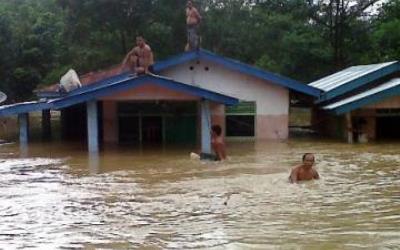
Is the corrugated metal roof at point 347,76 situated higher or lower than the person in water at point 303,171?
higher

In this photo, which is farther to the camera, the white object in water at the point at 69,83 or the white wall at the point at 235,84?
the white wall at the point at 235,84

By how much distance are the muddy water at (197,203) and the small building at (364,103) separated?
4.09 meters

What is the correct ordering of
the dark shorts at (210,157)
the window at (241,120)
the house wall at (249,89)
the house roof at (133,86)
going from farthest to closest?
1. the window at (241,120)
2. the house wall at (249,89)
3. the house roof at (133,86)
4. the dark shorts at (210,157)

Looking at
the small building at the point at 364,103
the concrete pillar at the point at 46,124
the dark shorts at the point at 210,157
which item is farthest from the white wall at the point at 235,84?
the dark shorts at the point at 210,157

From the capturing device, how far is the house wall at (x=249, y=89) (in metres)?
28.3

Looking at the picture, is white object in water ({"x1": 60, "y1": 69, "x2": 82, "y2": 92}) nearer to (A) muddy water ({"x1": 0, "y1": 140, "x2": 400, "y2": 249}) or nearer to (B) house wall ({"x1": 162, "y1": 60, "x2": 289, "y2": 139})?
(B) house wall ({"x1": 162, "y1": 60, "x2": 289, "y2": 139})

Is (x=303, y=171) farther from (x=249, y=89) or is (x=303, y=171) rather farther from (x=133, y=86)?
(x=249, y=89)

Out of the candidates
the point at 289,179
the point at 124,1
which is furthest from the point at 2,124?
the point at 289,179

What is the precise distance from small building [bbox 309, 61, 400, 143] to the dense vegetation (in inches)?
333

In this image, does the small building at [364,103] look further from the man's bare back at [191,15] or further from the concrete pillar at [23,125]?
the concrete pillar at [23,125]

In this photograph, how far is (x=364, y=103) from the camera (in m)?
25.3

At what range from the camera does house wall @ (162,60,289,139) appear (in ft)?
92.8

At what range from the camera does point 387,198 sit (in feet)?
43.3

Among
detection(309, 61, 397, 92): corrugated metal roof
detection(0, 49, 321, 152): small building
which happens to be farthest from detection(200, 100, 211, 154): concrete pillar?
detection(309, 61, 397, 92): corrugated metal roof
